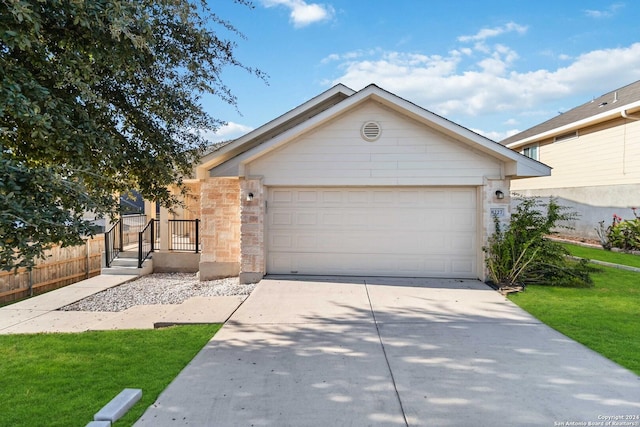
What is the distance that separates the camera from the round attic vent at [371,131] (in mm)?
8875

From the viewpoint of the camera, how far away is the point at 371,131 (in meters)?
8.88

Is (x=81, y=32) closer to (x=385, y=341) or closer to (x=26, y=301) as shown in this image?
(x=385, y=341)

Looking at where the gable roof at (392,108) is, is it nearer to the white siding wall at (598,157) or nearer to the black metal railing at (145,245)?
the black metal railing at (145,245)

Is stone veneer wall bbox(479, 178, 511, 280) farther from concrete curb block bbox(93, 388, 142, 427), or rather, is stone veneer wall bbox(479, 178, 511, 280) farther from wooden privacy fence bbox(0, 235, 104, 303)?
wooden privacy fence bbox(0, 235, 104, 303)

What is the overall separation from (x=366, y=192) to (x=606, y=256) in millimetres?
8687

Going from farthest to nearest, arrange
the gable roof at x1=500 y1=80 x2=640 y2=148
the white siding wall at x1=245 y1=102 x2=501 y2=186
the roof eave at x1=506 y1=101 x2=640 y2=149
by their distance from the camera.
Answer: the gable roof at x1=500 y1=80 x2=640 y2=148 → the roof eave at x1=506 y1=101 x2=640 y2=149 → the white siding wall at x1=245 y1=102 x2=501 y2=186

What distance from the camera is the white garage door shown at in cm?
905

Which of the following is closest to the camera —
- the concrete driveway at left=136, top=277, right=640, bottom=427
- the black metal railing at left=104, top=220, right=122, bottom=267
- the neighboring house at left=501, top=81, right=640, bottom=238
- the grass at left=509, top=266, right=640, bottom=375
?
the concrete driveway at left=136, top=277, right=640, bottom=427

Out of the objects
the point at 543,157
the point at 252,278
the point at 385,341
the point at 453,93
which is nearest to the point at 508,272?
the point at 385,341

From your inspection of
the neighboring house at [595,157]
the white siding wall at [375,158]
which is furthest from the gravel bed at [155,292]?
the neighboring house at [595,157]

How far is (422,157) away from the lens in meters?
8.82

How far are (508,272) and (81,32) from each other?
8.55 meters

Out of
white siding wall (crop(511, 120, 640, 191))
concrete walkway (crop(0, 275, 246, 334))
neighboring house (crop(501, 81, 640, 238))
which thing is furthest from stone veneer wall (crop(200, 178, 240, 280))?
white siding wall (crop(511, 120, 640, 191))

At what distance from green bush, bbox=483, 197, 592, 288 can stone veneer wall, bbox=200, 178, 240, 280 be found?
6.21 metres
